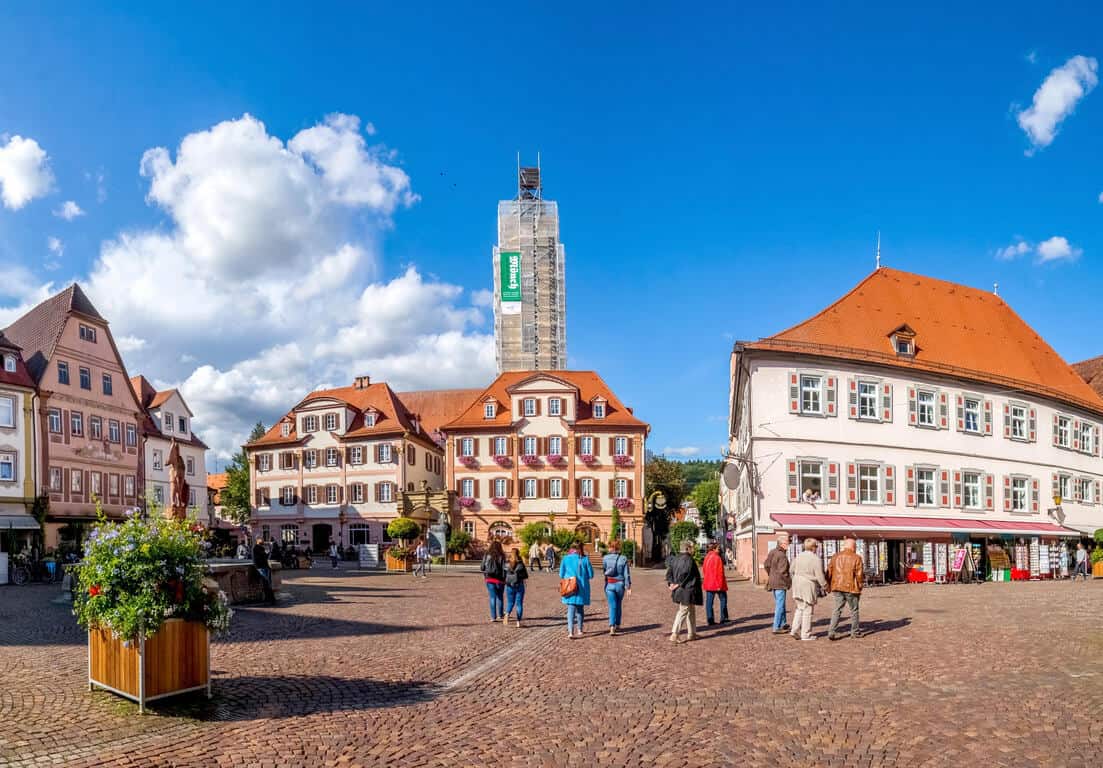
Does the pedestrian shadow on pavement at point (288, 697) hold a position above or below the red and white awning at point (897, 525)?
above

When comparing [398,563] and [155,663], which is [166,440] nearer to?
[398,563]

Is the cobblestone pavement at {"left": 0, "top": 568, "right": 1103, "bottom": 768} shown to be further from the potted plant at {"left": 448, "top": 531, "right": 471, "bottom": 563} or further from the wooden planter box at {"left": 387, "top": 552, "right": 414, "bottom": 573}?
the potted plant at {"left": 448, "top": 531, "right": 471, "bottom": 563}

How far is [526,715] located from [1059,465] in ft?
124

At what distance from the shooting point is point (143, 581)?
9.04 m

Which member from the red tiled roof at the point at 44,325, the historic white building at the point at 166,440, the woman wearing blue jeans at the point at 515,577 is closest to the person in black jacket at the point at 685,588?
the woman wearing blue jeans at the point at 515,577

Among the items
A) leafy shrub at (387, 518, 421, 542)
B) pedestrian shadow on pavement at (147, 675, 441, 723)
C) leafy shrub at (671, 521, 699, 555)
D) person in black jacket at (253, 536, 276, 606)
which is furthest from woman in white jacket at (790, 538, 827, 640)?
leafy shrub at (671, 521, 699, 555)

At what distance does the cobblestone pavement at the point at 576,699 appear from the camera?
7.68m

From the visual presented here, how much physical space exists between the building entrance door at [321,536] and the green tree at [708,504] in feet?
130

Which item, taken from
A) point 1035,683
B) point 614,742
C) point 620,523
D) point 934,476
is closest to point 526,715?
point 614,742

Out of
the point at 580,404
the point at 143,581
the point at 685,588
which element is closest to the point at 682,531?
the point at 580,404

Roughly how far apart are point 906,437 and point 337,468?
38180 mm

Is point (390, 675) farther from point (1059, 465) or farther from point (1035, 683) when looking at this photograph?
point (1059, 465)

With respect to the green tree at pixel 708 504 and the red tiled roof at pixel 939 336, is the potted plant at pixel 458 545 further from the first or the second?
the green tree at pixel 708 504

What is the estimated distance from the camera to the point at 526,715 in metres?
9.16
